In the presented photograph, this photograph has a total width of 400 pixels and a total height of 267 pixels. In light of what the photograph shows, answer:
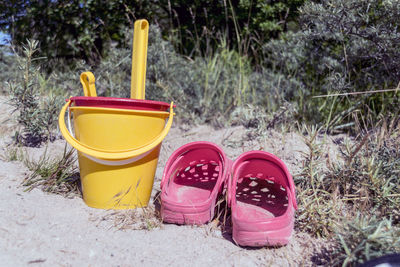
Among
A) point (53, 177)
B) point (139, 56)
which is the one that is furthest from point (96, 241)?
point (139, 56)

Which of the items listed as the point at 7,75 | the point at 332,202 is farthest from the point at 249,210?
the point at 7,75

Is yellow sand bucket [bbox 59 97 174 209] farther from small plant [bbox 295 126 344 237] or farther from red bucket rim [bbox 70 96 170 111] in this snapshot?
small plant [bbox 295 126 344 237]

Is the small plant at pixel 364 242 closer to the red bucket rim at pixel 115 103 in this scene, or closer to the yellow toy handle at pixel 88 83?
the red bucket rim at pixel 115 103

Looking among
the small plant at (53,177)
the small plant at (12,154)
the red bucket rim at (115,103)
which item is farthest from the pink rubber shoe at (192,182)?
the small plant at (12,154)

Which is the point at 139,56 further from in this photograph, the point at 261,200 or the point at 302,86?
the point at 302,86

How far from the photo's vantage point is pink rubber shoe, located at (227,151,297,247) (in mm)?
1370

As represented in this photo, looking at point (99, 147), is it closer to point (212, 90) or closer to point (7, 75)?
point (212, 90)

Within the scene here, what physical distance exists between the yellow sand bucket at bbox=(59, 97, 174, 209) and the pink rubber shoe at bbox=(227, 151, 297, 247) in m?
0.42

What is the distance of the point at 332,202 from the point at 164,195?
2.46 ft

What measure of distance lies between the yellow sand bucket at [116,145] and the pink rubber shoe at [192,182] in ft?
0.41

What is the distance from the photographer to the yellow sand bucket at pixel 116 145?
5.16 ft

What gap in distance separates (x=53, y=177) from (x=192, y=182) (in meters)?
0.71

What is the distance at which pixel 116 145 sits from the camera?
1603 millimetres

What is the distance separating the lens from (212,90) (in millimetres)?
3230
